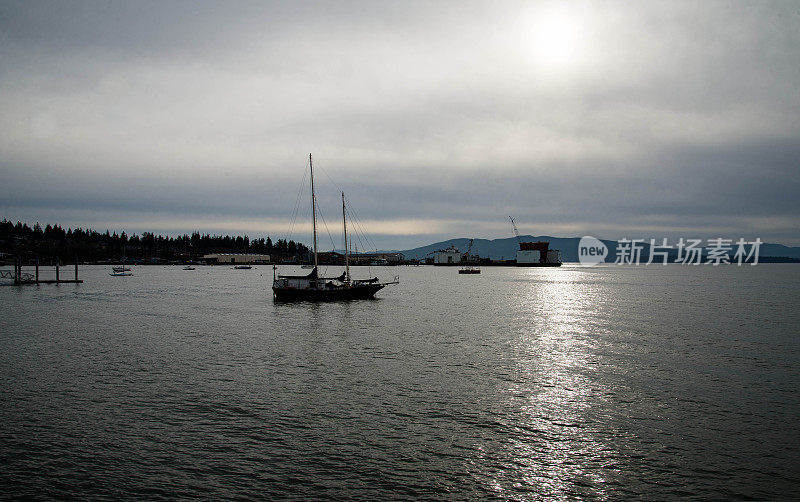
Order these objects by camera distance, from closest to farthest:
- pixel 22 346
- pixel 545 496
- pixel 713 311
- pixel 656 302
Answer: pixel 545 496 < pixel 22 346 < pixel 713 311 < pixel 656 302

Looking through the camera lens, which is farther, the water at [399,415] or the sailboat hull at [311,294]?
the sailboat hull at [311,294]

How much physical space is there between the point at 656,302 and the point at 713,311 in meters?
16.2

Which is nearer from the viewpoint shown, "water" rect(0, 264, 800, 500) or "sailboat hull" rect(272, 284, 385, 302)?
"water" rect(0, 264, 800, 500)

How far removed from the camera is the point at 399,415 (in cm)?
2400

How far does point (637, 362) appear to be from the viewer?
121ft

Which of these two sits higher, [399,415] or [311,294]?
[311,294]

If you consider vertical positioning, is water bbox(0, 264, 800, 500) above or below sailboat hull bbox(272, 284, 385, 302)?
below

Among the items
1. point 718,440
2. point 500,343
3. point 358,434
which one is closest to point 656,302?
point 500,343

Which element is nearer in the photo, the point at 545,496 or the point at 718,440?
the point at 545,496

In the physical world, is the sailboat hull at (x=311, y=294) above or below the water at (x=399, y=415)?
above

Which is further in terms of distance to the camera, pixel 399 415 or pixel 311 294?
pixel 311 294

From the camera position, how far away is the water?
17.2m

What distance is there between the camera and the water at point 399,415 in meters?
17.2

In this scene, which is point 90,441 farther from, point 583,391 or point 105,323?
point 105,323
